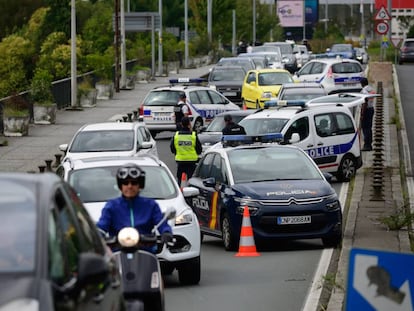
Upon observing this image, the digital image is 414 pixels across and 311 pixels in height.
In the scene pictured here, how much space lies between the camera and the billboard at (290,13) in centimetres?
16000

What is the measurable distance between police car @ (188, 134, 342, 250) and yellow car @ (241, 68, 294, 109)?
87.6 ft

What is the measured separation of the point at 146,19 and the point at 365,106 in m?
38.9

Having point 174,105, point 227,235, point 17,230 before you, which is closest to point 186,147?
point 227,235

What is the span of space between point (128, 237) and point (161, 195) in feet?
22.6

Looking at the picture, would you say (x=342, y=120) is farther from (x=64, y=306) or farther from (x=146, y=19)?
(x=146, y=19)

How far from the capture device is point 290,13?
16125cm

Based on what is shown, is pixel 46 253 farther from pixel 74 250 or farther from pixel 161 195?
pixel 161 195

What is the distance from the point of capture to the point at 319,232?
19.1m

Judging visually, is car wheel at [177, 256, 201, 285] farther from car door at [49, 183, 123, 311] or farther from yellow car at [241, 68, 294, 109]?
yellow car at [241, 68, 294, 109]

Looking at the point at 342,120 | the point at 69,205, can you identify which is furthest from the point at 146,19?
the point at 69,205

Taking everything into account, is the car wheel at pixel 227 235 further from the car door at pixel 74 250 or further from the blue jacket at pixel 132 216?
the car door at pixel 74 250

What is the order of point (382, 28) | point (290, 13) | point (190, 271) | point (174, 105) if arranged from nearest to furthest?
point (190, 271) → point (174, 105) → point (382, 28) → point (290, 13)

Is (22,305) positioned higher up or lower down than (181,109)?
higher up

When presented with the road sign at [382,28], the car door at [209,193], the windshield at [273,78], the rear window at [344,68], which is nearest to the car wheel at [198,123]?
the windshield at [273,78]
